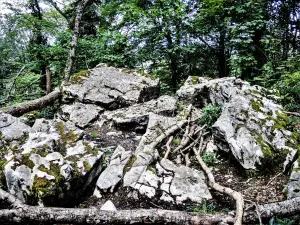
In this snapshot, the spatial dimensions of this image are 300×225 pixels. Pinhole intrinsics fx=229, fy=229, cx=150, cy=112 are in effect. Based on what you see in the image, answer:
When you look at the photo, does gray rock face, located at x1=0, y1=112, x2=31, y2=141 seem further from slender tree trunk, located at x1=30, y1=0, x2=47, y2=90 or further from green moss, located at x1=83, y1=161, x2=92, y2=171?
slender tree trunk, located at x1=30, y1=0, x2=47, y2=90

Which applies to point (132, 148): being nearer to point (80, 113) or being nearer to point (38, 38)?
point (80, 113)

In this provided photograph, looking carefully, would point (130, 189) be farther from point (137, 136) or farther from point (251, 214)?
A: point (137, 136)

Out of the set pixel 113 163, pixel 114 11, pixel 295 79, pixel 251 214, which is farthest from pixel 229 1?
pixel 251 214

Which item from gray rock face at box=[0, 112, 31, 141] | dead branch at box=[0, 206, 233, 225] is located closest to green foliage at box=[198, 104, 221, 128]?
dead branch at box=[0, 206, 233, 225]

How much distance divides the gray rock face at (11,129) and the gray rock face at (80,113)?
177cm

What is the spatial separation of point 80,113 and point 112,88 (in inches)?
59.5

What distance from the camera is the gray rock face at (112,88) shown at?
7.79 meters

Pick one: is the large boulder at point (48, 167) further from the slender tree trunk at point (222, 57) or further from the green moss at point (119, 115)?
the slender tree trunk at point (222, 57)

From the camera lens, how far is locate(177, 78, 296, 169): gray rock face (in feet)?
14.4

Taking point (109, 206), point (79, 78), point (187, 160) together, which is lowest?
point (109, 206)

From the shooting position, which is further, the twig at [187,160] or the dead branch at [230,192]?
the twig at [187,160]

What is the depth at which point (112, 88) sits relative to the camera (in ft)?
26.6

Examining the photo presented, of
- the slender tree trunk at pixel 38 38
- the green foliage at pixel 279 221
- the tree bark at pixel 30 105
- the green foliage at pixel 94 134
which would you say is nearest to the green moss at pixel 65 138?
the green foliage at pixel 94 134

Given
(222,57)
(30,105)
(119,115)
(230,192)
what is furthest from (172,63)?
(230,192)
